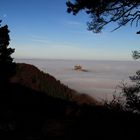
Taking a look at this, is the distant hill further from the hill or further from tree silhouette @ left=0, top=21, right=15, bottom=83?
the hill

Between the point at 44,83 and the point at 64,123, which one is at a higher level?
the point at 64,123

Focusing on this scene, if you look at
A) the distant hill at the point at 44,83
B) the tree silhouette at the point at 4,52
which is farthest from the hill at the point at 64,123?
the distant hill at the point at 44,83

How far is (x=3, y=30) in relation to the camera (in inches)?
1831

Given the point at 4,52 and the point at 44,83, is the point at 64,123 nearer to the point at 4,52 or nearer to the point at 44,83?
the point at 4,52

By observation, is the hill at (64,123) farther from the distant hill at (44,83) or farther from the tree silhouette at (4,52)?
the distant hill at (44,83)

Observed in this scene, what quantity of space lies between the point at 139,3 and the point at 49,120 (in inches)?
236

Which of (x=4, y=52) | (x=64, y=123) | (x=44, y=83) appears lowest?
(x=44, y=83)

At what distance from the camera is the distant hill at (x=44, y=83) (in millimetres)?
61325

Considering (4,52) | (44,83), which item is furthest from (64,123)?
(44,83)

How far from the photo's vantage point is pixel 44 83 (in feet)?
216

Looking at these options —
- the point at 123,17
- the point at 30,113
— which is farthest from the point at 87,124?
the point at 123,17

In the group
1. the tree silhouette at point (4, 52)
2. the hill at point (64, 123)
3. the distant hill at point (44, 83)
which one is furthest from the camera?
the distant hill at point (44, 83)

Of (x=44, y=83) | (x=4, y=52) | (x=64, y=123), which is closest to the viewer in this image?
(x=64, y=123)

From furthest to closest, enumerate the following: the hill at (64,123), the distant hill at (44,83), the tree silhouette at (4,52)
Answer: the distant hill at (44,83), the tree silhouette at (4,52), the hill at (64,123)
